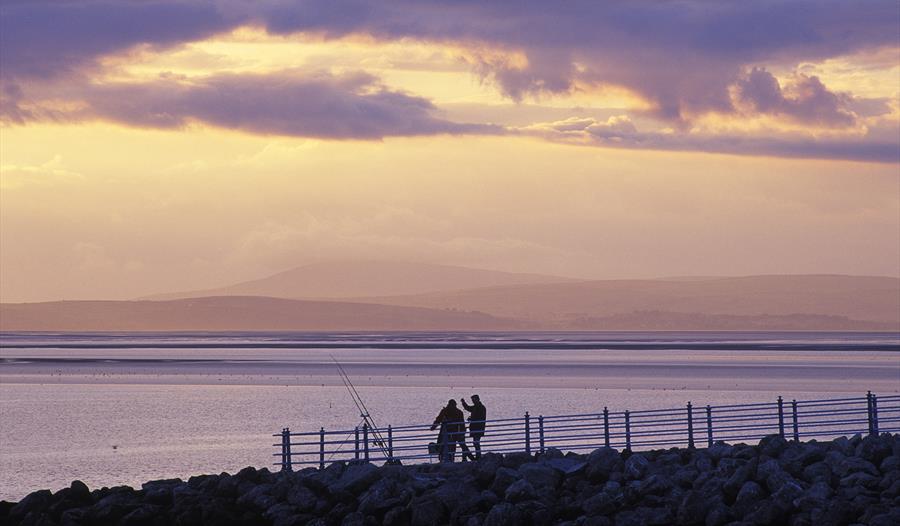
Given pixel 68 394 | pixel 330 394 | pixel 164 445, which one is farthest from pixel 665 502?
pixel 68 394

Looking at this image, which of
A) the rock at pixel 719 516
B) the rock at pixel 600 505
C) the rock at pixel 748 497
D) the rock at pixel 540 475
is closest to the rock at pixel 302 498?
the rock at pixel 540 475

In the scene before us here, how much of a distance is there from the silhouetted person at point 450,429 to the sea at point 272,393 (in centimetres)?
1200

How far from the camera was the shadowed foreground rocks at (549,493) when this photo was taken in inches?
1036

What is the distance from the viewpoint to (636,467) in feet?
98.7

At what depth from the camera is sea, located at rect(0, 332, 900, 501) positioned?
163 ft

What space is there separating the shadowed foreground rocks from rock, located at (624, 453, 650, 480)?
3 centimetres

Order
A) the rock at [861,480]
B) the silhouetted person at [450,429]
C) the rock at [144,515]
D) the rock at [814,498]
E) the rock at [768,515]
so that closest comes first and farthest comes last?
the rock at [768,515] < the rock at [814,498] < the rock at [861,480] < the rock at [144,515] < the silhouetted person at [450,429]

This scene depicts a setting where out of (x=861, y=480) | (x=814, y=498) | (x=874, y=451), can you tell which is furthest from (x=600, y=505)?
(x=874, y=451)

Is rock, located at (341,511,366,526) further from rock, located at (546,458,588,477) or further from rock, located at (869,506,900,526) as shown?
rock, located at (869,506,900,526)

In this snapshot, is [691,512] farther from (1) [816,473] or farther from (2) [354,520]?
(2) [354,520]

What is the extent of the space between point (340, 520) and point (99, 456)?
23.2 m

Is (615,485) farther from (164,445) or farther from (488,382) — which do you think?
(488,382)

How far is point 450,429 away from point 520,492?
5.52 metres

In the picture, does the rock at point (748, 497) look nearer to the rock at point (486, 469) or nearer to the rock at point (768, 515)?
the rock at point (768, 515)
